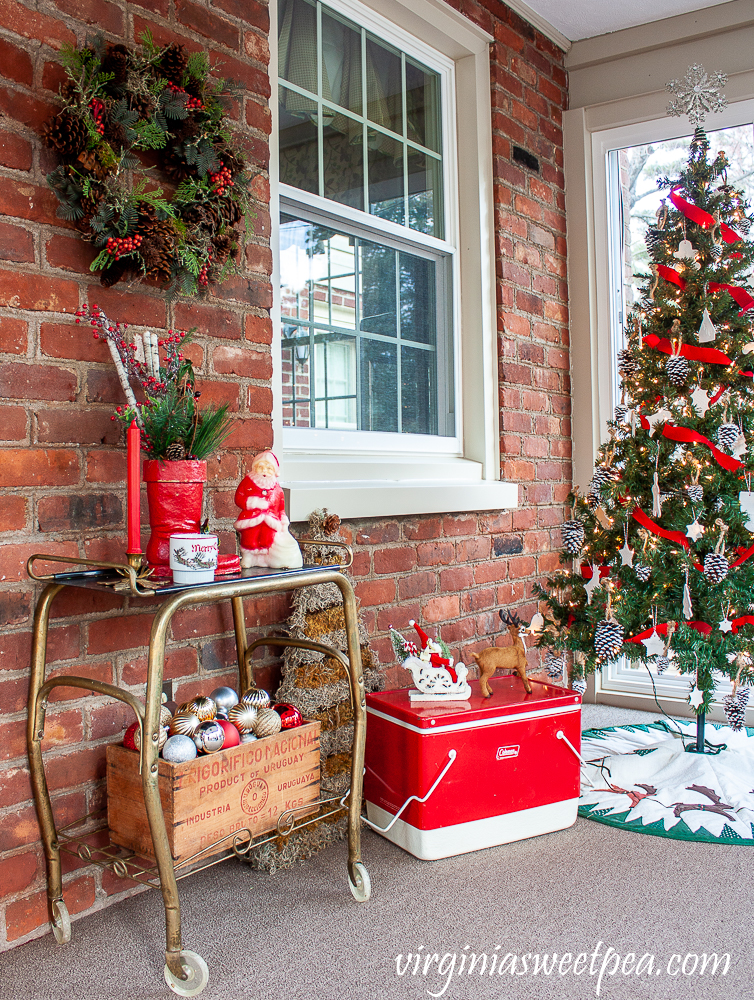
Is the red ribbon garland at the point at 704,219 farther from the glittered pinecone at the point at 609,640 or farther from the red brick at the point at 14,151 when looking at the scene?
the red brick at the point at 14,151

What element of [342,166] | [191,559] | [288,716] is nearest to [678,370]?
[342,166]

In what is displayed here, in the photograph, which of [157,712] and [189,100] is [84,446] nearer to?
[157,712]

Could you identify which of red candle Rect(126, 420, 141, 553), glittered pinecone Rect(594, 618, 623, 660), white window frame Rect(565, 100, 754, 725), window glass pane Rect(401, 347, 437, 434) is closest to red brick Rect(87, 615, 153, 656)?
red candle Rect(126, 420, 141, 553)

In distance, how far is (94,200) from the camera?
158 cm

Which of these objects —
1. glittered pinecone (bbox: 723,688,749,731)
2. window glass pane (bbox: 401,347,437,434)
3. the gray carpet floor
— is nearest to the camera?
the gray carpet floor

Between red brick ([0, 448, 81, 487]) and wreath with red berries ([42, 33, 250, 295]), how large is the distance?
37cm

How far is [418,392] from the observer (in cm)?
280

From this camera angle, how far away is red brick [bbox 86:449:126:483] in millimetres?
1683

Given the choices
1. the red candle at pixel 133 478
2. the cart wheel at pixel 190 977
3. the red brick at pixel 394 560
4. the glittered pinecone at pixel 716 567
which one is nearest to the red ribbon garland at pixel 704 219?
the glittered pinecone at pixel 716 567

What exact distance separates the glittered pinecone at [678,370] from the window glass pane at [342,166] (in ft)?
3.50

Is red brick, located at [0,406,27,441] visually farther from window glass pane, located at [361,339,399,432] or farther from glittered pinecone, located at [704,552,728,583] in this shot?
glittered pinecone, located at [704,552,728,583]

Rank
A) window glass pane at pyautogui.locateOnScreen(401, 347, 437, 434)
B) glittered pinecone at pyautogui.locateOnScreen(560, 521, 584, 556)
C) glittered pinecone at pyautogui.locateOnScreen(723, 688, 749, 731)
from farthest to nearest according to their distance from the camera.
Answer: window glass pane at pyautogui.locateOnScreen(401, 347, 437, 434)
glittered pinecone at pyautogui.locateOnScreen(560, 521, 584, 556)
glittered pinecone at pyautogui.locateOnScreen(723, 688, 749, 731)

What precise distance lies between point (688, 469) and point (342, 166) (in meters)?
1.39

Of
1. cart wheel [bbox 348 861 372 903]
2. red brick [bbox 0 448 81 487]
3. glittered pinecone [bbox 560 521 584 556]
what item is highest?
red brick [bbox 0 448 81 487]
